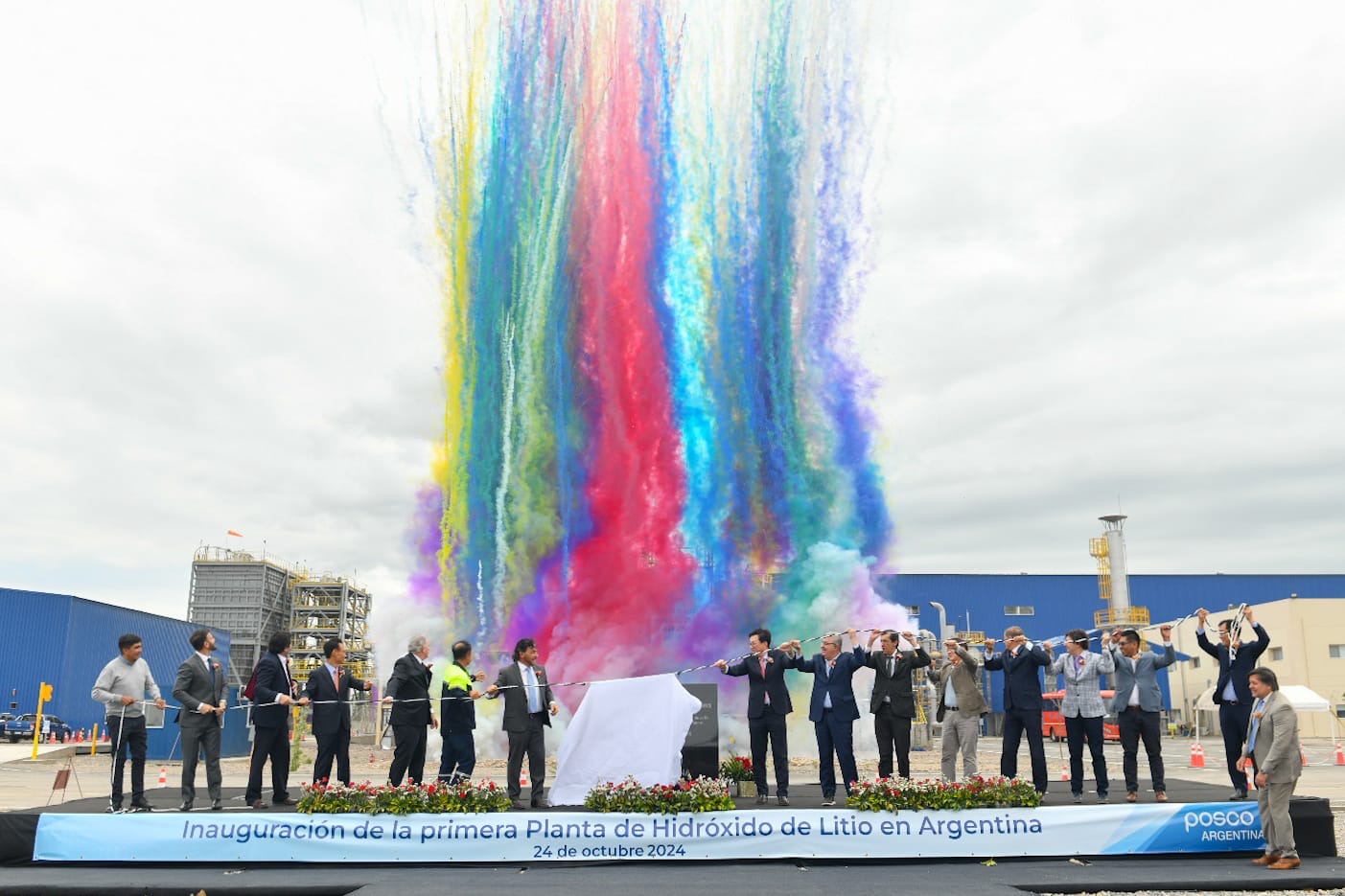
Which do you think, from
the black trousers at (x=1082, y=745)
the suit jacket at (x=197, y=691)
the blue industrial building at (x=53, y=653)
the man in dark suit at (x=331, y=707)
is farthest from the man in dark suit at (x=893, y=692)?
the blue industrial building at (x=53, y=653)

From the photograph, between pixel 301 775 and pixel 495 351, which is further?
pixel 495 351

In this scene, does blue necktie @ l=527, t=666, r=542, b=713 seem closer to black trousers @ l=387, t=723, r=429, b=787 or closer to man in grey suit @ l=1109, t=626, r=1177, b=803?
black trousers @ l=387, t=723, r=429, b=787

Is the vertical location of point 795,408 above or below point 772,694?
above

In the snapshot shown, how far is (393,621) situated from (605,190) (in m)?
16.7

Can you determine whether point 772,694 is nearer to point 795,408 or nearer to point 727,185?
point 795,408

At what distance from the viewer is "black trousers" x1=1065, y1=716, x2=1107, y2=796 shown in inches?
452

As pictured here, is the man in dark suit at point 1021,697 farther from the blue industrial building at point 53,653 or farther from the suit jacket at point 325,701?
the blue industrial building at point 53,653

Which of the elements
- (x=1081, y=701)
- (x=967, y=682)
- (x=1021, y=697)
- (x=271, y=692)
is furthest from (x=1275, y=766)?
(x=271, y=692)

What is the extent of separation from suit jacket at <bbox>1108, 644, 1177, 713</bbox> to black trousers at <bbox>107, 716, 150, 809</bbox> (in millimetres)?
11077

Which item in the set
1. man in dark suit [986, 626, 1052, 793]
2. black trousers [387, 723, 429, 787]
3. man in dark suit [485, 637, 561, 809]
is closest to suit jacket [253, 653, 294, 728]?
black trousers [387, 723, 429, 787]

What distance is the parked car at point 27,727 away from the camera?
40491mm

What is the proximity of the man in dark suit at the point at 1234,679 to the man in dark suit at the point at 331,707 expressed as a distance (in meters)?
10.0

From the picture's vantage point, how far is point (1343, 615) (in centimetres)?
4516

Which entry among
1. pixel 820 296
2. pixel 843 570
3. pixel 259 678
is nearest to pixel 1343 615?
pixel 843 570
